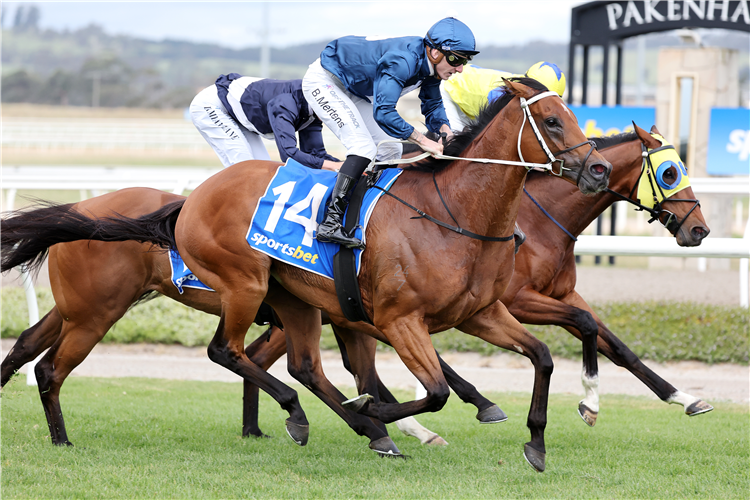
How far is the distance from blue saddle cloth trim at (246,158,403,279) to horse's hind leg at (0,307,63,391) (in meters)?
1.44

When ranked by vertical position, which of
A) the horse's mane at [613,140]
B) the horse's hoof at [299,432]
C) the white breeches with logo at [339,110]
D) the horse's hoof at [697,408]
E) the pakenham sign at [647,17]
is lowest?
the horse's hoof at [299,432]

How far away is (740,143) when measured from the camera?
9.06m

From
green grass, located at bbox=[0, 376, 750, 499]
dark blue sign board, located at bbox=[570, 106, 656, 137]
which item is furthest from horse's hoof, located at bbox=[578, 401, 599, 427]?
dark blue sign board, located at bbox=[570, 106, 656, 137]

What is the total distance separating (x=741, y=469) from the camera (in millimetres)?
3631

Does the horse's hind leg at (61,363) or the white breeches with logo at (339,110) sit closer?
the white breeches with logo at (339,110)

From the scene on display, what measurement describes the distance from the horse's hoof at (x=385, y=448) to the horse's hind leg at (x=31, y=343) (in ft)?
6.13

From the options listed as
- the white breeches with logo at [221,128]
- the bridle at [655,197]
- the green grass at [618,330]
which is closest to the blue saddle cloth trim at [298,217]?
the white breeches with logo at [221,128]

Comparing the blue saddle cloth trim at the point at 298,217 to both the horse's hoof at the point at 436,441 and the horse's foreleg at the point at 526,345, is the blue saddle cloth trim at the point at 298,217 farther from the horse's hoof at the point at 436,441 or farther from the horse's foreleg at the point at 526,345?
the horse's hoof at the point at 436,441

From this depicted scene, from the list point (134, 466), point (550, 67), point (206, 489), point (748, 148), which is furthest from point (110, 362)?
point (748, 148)

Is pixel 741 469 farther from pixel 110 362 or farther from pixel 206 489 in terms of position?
pixel 110 362

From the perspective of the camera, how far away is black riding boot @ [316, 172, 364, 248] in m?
3.51

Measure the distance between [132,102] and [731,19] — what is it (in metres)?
60.1

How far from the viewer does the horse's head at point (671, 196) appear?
13.5 ft

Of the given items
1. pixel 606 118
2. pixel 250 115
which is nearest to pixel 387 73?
pixel 250 115
